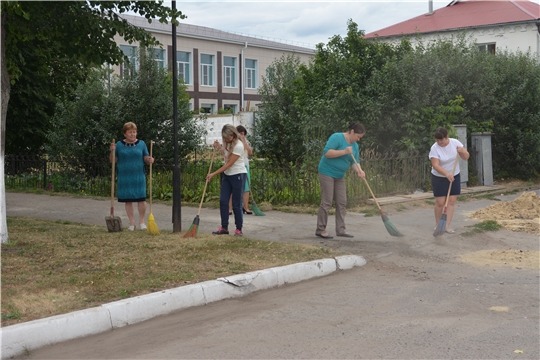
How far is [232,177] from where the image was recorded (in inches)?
369

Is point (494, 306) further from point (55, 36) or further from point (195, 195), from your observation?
point (195, 195)

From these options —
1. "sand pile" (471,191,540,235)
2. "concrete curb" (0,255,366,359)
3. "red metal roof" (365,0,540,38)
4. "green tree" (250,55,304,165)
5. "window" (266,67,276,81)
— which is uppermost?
"red metal roof" (365,0,540,38)

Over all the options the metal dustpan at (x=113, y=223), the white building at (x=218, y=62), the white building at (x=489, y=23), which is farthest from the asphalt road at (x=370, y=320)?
the white building at (x=218, y=62)

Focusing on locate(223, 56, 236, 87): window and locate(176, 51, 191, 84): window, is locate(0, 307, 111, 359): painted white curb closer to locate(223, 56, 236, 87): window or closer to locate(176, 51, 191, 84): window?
locate(176, 51, 191, 84): window

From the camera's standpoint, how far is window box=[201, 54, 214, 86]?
4526cm

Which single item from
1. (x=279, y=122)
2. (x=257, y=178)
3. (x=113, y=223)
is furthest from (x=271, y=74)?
(x=113, y=223)

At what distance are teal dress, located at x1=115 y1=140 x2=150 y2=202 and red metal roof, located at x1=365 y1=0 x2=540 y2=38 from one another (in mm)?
27185

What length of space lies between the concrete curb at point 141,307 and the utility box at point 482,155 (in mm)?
11362

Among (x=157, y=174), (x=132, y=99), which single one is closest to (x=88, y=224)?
(x=157, y=174)

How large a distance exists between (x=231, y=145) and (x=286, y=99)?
10.3 metres

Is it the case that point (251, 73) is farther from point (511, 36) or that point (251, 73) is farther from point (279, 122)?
point (279, 122)

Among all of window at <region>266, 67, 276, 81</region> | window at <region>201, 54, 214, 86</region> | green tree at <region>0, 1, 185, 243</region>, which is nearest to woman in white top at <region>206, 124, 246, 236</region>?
green tree at <region>0, 1, 185, 243</region>

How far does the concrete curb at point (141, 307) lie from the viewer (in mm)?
4676

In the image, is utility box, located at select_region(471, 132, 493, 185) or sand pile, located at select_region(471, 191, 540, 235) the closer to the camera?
sand pile, located at select_region(471, 191, 540, 235)
